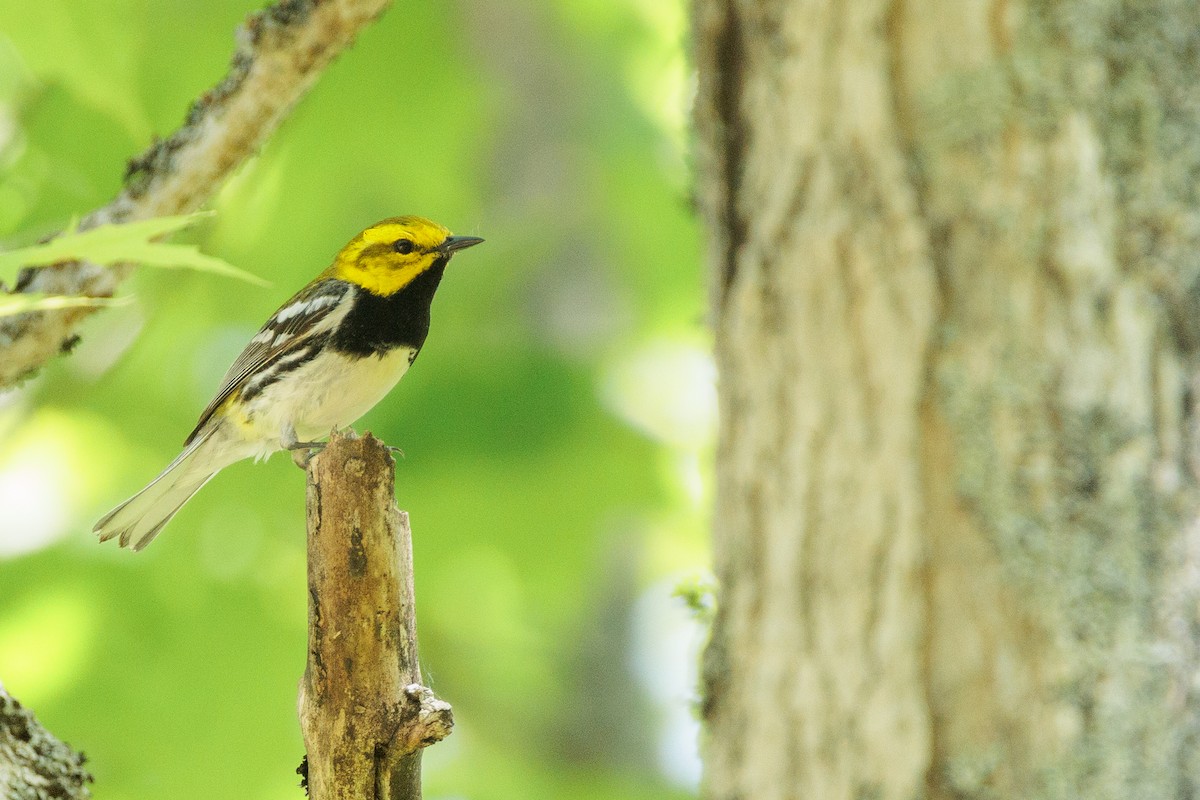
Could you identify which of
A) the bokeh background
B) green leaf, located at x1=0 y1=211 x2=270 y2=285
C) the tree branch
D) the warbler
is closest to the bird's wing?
the warbler

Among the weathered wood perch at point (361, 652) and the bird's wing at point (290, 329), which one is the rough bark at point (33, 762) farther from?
the bird's wing at point (290, 329)

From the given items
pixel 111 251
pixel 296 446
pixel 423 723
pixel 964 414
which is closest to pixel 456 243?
pixel 296 446

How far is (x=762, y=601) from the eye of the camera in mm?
1930

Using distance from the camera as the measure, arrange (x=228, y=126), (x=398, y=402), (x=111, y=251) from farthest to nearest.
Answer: (x=398, y=402)
(x=228, y=126)
(x=111, y=251)

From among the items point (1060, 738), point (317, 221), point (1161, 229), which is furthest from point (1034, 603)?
point (317, 221)

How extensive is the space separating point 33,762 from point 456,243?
2.47 m

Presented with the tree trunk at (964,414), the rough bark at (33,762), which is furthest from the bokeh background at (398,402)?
the tree trunk at (964,414)

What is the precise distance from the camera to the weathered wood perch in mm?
2494

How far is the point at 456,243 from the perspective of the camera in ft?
14.9

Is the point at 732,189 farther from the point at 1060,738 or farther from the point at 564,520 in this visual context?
the point at 564,520

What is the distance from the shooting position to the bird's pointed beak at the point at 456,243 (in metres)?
4.50

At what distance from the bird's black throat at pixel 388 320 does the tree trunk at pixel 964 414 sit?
253cm

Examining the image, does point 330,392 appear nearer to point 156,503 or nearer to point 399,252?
point 399,252

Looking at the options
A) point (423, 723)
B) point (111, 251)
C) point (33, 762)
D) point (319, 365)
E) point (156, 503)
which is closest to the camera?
point (111, 251)
